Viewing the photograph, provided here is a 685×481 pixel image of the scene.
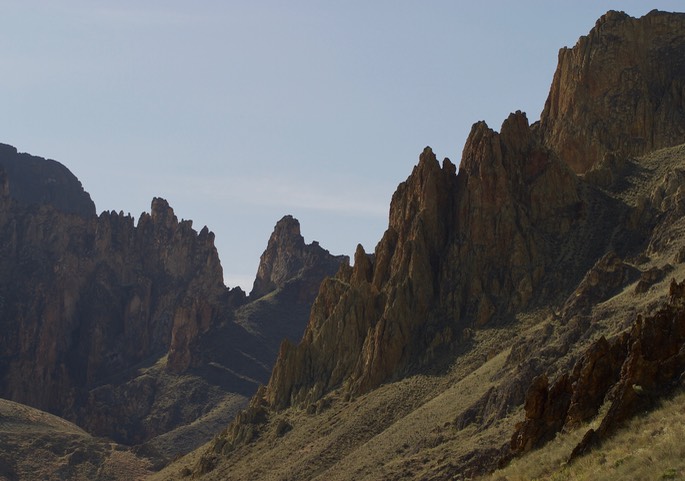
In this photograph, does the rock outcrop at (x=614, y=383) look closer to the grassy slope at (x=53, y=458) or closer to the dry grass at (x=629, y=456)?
the dry grass at (x=629, y=456)

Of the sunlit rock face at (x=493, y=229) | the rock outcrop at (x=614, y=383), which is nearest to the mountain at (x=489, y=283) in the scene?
the sunlit rock face at (x=493, y=229)

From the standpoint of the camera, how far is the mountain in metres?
104

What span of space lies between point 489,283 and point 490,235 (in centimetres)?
642

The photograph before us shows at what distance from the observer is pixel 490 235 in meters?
138

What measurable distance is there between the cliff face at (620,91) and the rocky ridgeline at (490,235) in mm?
177

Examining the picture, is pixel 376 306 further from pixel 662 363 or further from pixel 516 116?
pixel 662 363

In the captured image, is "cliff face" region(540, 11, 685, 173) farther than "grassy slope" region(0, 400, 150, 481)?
No

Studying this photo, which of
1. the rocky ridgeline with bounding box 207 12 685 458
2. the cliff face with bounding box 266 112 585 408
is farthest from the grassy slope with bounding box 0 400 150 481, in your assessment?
the cliff face with bounding box 266 112 585 408

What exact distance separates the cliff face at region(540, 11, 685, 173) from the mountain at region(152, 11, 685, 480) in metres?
0.20

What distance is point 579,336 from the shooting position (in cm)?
10156

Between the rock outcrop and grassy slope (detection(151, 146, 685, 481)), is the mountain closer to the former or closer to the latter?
grassy slope (detection(151, 146, 685, 481))

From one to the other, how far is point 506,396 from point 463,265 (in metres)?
41.0

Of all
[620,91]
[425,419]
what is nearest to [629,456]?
[425,419]

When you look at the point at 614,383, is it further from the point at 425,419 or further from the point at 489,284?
the point at 489,284
